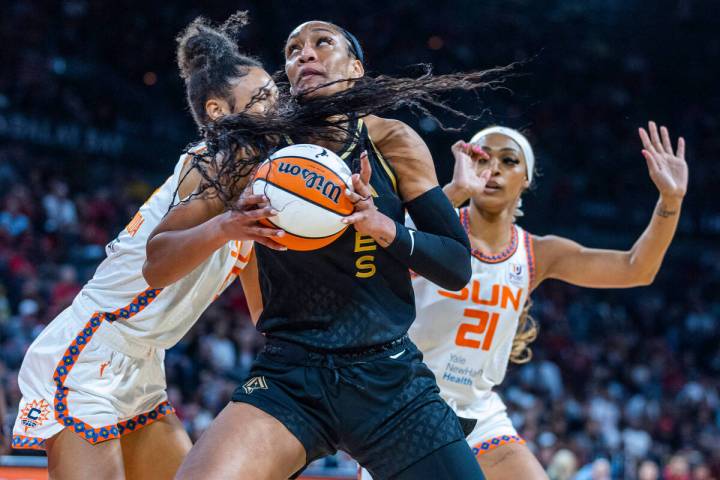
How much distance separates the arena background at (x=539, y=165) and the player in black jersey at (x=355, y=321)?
2.55 meters

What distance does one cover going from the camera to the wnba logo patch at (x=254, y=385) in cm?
282

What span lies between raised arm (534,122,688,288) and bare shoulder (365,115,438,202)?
1.53 m

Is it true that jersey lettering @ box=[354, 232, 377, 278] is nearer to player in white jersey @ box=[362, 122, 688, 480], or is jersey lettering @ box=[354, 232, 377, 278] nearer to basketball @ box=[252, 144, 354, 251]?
basketball @ box=[252, 144, 354, 251]

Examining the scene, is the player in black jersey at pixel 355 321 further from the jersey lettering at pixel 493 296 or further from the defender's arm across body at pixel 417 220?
the jersey lettering at pixel 493 296

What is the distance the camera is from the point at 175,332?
355cm

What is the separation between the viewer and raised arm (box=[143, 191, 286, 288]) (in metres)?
2.61

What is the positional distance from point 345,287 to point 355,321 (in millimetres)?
113

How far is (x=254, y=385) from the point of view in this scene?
9.30 feet

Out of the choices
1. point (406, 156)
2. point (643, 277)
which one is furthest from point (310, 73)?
point (643, 277)

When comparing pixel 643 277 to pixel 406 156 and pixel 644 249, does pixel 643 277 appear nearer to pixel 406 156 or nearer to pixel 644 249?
pixel 644 249

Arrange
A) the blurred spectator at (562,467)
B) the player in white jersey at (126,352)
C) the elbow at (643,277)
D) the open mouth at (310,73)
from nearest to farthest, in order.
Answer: the open mouth at (310,73)
the player in white jersey at (126,352)
the elbow at (643,277)
the blurred spectator at (562,467)

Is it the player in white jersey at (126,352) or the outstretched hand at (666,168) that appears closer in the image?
the player in white jersey at (126,352)

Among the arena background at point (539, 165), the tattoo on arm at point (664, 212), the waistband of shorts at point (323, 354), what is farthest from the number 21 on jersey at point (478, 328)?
the arena background at point (539, 165)

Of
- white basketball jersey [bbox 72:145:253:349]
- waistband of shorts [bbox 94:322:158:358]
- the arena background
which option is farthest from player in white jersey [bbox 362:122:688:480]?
the arena background
